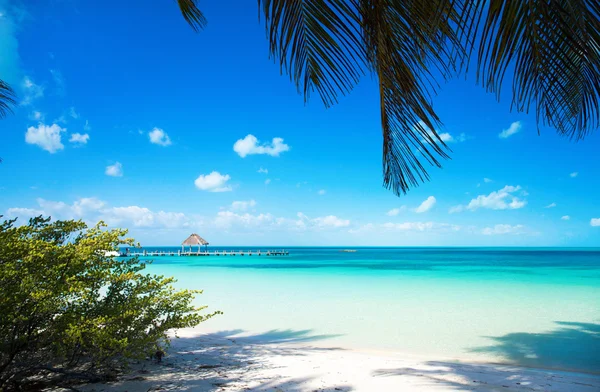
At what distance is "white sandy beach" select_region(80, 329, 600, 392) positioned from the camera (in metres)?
3.54

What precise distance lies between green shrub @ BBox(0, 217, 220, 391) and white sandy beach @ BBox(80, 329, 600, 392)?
1.86 feet

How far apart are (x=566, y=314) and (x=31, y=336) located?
38.9 feet

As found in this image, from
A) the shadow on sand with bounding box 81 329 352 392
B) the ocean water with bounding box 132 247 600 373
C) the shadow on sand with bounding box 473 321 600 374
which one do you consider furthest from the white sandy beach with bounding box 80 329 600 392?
the ocean water with bounding box 132 247 600 373

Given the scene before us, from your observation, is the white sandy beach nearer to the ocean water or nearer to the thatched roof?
the ocean water

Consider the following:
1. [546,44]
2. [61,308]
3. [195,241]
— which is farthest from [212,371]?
[195,241]

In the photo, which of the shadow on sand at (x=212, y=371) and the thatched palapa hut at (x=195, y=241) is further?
the thatched palapa hut at (x=195, y=241)

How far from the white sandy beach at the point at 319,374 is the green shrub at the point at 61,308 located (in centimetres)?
57

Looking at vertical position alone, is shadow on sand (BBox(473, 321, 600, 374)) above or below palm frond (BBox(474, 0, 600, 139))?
below

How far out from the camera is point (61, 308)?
9.68 feet

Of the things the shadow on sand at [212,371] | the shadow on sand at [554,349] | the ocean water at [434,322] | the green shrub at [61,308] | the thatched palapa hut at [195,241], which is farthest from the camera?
the thatched palapa hut at [195,241]

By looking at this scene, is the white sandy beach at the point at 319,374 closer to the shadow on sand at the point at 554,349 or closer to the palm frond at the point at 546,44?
the shadow on sand at the point at 554,349

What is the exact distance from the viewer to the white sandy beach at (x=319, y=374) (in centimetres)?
354

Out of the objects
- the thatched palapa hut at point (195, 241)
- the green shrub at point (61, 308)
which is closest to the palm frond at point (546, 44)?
the green shrub at point (61, 308)

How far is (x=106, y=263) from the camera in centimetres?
345
